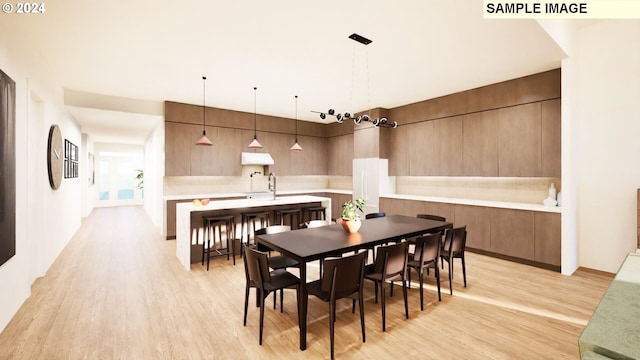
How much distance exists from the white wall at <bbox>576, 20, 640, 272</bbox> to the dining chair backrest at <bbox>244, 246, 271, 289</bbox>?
4732 mm

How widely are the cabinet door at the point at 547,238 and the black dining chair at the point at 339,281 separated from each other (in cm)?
349

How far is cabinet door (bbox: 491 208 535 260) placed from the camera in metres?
4.46

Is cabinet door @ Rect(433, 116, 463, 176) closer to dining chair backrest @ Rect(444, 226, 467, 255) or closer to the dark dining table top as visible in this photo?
the dark dining table top

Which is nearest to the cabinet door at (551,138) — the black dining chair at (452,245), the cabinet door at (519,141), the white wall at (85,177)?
the cabinet door at (519,141)

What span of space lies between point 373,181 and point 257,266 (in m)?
4.94

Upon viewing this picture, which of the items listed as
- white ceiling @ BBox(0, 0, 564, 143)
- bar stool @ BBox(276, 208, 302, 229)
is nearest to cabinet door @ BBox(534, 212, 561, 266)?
white ceiling @ BBox(0, 0, 564, 143)

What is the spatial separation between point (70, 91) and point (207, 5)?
15.5 ft

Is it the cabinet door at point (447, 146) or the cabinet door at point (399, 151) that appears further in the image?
the cabinet door at point (399, 151)

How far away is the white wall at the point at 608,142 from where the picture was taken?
12.6ft

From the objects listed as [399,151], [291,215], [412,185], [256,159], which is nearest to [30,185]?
[291,215]

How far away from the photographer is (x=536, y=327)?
2.73 metres

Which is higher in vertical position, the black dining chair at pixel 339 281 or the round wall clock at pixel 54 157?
the round wall clock at pixel 54 157

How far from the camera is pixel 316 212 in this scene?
585 cm

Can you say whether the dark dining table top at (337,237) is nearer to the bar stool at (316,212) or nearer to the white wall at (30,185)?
the bar stool at (316,212)
